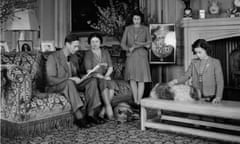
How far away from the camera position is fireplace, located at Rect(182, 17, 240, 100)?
14.1ft

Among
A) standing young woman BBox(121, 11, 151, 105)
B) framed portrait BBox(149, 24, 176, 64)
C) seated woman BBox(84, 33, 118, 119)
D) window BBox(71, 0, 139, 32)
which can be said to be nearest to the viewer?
seated woman BBox(84, 33, 118, 119)

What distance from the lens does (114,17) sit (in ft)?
17.2

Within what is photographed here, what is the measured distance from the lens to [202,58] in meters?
3.00

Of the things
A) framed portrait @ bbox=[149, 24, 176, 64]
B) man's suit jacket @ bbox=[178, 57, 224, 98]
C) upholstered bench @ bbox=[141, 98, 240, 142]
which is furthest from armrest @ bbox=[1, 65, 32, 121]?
framed portrait @ bbox=[149, 24, 176, 64]

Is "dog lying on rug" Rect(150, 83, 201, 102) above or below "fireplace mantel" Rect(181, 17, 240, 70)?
below

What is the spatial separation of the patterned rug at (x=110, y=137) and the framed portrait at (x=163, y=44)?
1.80 metres

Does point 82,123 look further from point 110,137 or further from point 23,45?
point 23,45

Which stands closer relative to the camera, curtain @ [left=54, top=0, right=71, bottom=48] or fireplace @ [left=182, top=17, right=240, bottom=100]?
fireplace @ [left=182, top=17, right=240, bottom=100]

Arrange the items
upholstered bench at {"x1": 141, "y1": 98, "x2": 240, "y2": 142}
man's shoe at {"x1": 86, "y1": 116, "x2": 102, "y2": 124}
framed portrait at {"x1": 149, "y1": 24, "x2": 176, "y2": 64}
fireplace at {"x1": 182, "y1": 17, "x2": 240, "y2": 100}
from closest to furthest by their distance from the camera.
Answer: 1. upholstered bench at {"x1": 141, "y1": 98, "x2": 240, "y2": 142}
2. man's shoe at {"x1": 86, "y1": 116, "x2": 102, "y2": 124}
3. fireplace at {"x1": 182, "y1": 17, "x2": 240, "y2": 100}
4. framed portrait at {"x1": 149, "y1": 24, "x2": 176, "y2": 64}

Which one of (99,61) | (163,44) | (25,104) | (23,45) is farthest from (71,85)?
(163,44)

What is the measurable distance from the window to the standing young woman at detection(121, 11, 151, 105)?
63.4 inches

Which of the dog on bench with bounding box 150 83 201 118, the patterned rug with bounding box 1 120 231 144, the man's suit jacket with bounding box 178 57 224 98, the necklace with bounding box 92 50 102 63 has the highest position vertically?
the necklace with bounding box 92 50 102 63

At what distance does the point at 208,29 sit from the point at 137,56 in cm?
121

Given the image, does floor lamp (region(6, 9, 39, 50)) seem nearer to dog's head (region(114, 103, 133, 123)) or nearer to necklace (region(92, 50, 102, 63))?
necklace (region(92, 50, 102, 63))
